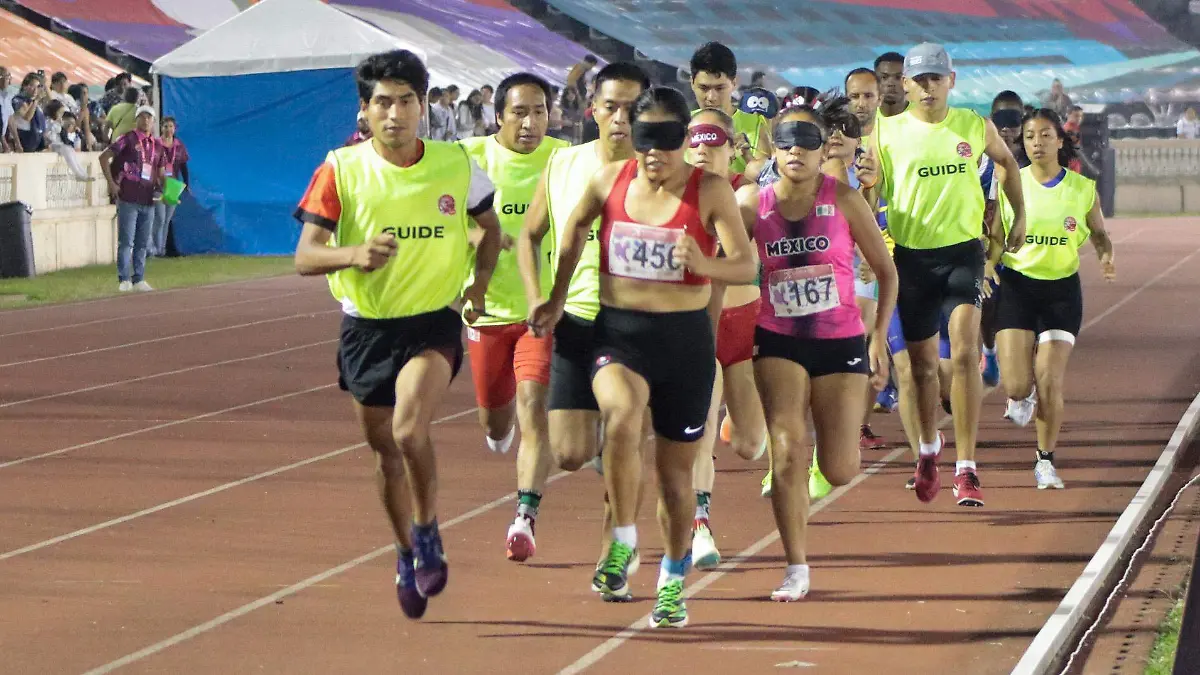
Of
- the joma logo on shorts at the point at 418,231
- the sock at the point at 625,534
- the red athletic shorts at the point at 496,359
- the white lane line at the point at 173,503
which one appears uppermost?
the joma logo on shorts at the point at 418,231

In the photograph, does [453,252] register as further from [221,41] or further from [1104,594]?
[221,41]

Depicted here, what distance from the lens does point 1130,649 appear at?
7027mm

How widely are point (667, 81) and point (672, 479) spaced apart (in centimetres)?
4129

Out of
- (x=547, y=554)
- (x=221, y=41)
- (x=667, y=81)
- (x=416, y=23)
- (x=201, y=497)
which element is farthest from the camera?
(x=667, y=81)

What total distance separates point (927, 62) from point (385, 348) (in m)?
3.87

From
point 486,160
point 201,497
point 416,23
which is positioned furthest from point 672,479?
point 416,23

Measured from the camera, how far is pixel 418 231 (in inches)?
285

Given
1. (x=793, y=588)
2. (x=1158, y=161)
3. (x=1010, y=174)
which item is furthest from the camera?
(x=1158, y=161)

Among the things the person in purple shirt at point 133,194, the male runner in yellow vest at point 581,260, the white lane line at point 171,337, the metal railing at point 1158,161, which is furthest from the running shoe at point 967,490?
the metal railing at point 1158,161

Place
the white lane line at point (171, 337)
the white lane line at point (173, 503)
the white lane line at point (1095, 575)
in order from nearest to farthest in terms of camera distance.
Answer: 1. the white lane line at point (1095, 575)
2. the white lane line at point (173, 503)
3. the white lane line at point (171, 337)

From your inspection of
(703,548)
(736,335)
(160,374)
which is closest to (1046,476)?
(736,335)

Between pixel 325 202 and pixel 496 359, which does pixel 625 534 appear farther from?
pixel 496 359

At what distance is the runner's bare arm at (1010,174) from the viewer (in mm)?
10133

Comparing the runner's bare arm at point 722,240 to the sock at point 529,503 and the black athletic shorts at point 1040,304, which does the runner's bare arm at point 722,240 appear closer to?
the sock at point 529,503
